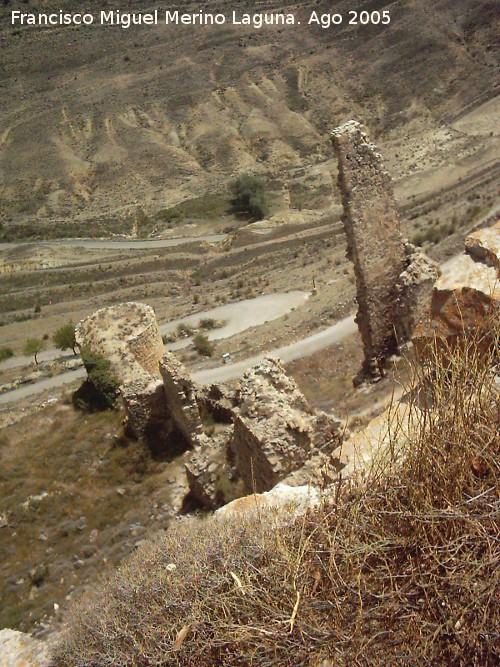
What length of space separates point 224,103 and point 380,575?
81.7m

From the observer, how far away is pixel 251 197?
56469 mm

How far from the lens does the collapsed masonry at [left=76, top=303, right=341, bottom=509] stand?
307 inches

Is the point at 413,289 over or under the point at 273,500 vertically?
over

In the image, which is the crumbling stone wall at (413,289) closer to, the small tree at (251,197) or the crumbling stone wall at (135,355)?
the crumbling stone wall at (135,355)

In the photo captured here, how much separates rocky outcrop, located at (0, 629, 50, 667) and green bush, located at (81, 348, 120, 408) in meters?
10.0

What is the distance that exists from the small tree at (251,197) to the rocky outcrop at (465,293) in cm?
4928

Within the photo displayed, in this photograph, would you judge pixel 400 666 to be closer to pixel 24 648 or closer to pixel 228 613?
pixel 228 613

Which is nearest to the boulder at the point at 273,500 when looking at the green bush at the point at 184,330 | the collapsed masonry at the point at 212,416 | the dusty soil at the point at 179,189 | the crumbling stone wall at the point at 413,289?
the collapsed masonry at the point at 212,416

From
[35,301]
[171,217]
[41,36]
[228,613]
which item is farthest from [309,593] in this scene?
[41,36]

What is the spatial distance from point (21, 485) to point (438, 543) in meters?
12.9

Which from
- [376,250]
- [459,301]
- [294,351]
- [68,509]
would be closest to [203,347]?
[294,351]

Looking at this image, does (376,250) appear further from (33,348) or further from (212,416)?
(33,348)

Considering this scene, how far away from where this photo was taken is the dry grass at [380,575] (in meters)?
2.60

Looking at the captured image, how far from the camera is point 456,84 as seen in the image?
6869 cm
